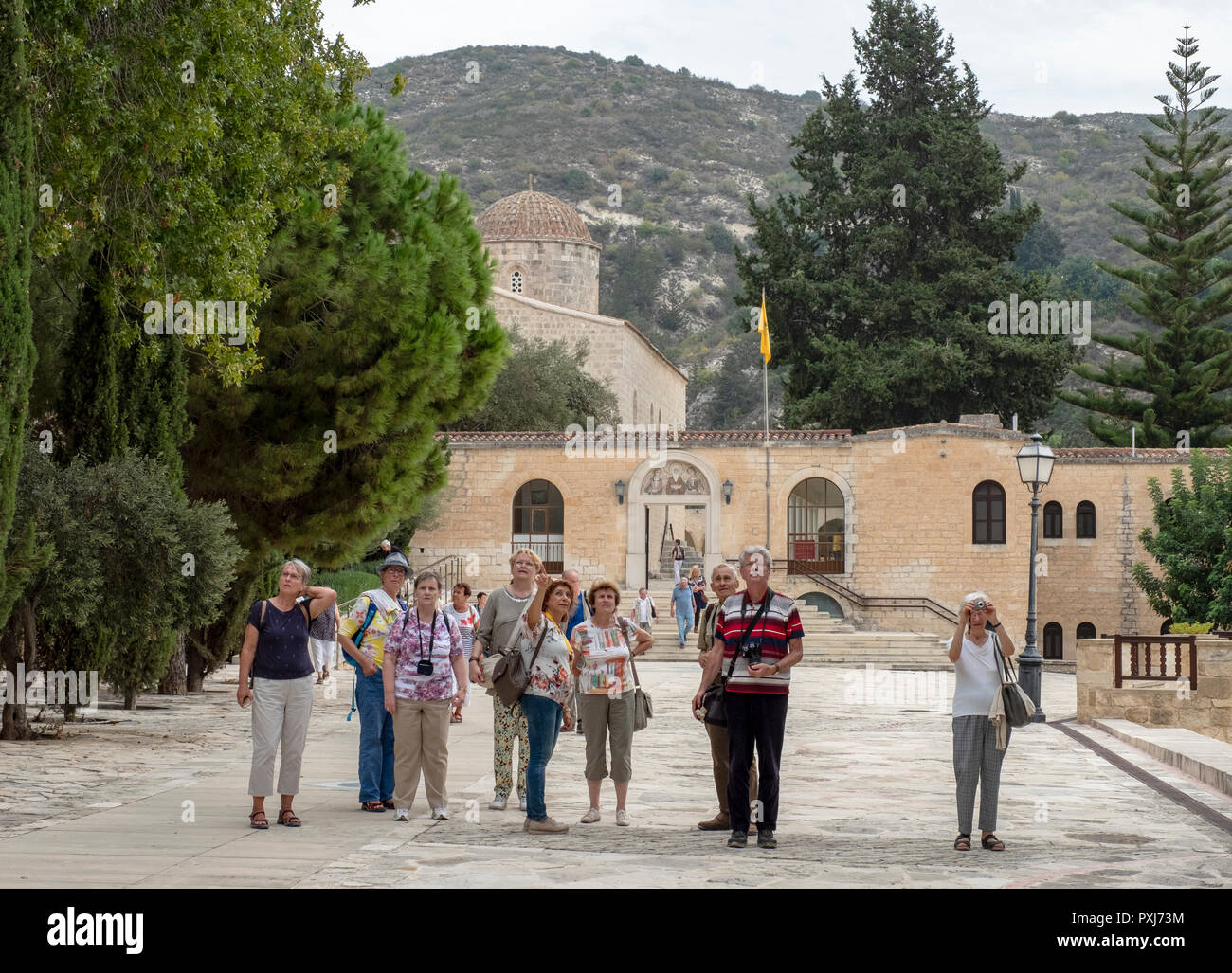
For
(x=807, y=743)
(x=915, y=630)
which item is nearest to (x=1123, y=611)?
(x=915, y=630)

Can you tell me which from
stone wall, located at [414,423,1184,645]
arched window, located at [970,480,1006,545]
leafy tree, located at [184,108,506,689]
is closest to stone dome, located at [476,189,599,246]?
stone wall, located at [414,423,1184,645]

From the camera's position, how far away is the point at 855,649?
1217 inches

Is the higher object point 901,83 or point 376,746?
point 901,83

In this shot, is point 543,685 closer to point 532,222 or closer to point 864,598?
point 864,598

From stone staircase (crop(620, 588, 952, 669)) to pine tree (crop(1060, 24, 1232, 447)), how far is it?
1558cm

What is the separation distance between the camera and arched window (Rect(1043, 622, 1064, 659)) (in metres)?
39.4

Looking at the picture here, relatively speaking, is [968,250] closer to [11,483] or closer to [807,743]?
→ [807,743]

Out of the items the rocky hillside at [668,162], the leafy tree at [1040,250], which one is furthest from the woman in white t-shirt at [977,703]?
the leafy tree at [1040,250]

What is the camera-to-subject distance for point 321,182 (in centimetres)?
1703

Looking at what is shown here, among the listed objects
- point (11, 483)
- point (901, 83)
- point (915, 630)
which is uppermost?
point (901, 83)

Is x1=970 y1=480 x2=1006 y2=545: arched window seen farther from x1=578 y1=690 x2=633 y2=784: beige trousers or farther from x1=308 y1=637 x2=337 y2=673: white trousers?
x1=578 y1=690 x2=633 y2=784: beige trousers

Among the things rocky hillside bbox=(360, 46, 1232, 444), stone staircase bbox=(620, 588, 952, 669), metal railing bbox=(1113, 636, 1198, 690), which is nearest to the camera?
metal railing bbox=(1113, 636, 1198, 690)

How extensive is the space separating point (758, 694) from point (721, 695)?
0.42 metres
